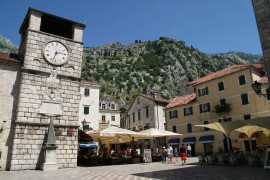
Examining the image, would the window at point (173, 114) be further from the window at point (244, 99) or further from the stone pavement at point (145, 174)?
the stone pavement at point (145, 174)

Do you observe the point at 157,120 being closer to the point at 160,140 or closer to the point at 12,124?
→ the point at 160,140

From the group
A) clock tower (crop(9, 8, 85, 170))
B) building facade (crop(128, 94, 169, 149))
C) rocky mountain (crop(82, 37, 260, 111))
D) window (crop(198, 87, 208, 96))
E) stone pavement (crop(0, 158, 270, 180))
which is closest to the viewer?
stone pavement (crop(0, 158, 270, 180))

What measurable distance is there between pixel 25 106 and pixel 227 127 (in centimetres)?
1502

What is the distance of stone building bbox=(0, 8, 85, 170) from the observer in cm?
1599

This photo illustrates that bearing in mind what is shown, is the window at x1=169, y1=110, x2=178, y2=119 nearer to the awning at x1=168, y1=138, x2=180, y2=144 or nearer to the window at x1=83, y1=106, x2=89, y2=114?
the awning at x1=168, y1=138, x2=180, y2=144

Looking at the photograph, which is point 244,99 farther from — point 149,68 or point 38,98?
point 149,68

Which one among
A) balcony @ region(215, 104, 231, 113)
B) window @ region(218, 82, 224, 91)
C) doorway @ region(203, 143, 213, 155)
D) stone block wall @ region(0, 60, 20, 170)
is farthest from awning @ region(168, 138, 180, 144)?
stone block wall @ region(0, 60, 20, 170)

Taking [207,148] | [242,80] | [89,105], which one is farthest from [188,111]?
[89,105]

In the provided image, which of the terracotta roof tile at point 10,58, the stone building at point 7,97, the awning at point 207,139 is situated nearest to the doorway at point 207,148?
the awning at point 207,139

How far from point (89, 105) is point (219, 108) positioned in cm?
2104

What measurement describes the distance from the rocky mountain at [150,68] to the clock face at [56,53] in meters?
63.1

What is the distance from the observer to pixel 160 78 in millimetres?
101438

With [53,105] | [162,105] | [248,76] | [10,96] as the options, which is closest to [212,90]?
[248,76]

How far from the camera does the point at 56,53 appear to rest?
18.7m
